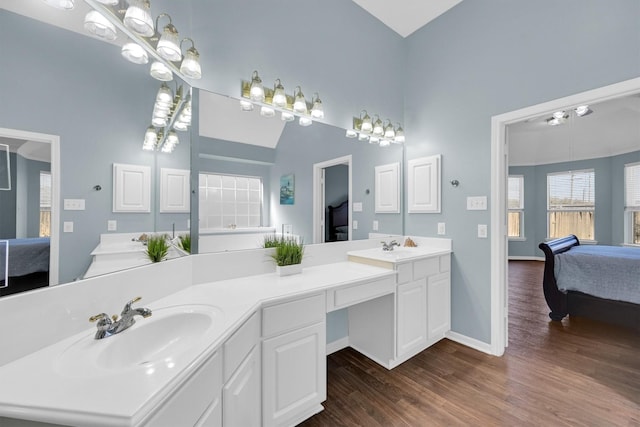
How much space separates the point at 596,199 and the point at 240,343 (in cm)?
803

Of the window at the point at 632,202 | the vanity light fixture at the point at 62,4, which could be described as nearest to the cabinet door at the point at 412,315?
the vanity light fixture at the point at 62,4

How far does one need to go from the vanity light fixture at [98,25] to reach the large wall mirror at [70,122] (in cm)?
3

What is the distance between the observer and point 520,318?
10.5 feet

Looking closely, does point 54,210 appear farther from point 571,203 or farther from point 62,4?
point 571,203

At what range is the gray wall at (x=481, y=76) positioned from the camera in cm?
187

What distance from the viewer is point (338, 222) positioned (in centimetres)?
248

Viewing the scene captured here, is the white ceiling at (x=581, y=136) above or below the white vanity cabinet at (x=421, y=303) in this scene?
above

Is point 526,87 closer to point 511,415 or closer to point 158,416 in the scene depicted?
point 511,415

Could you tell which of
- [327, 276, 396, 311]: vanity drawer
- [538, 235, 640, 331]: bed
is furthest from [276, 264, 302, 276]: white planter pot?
[538, 235, 640, 331]: bed

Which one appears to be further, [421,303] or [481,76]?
[481,76]

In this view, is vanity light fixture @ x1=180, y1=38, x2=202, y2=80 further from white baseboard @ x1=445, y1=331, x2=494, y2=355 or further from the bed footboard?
the bed footboard

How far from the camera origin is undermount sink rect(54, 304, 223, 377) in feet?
2.56

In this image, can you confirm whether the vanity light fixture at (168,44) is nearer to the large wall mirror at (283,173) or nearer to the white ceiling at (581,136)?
the large wall mirror at (283,173)

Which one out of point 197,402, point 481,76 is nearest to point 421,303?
point 197,402
